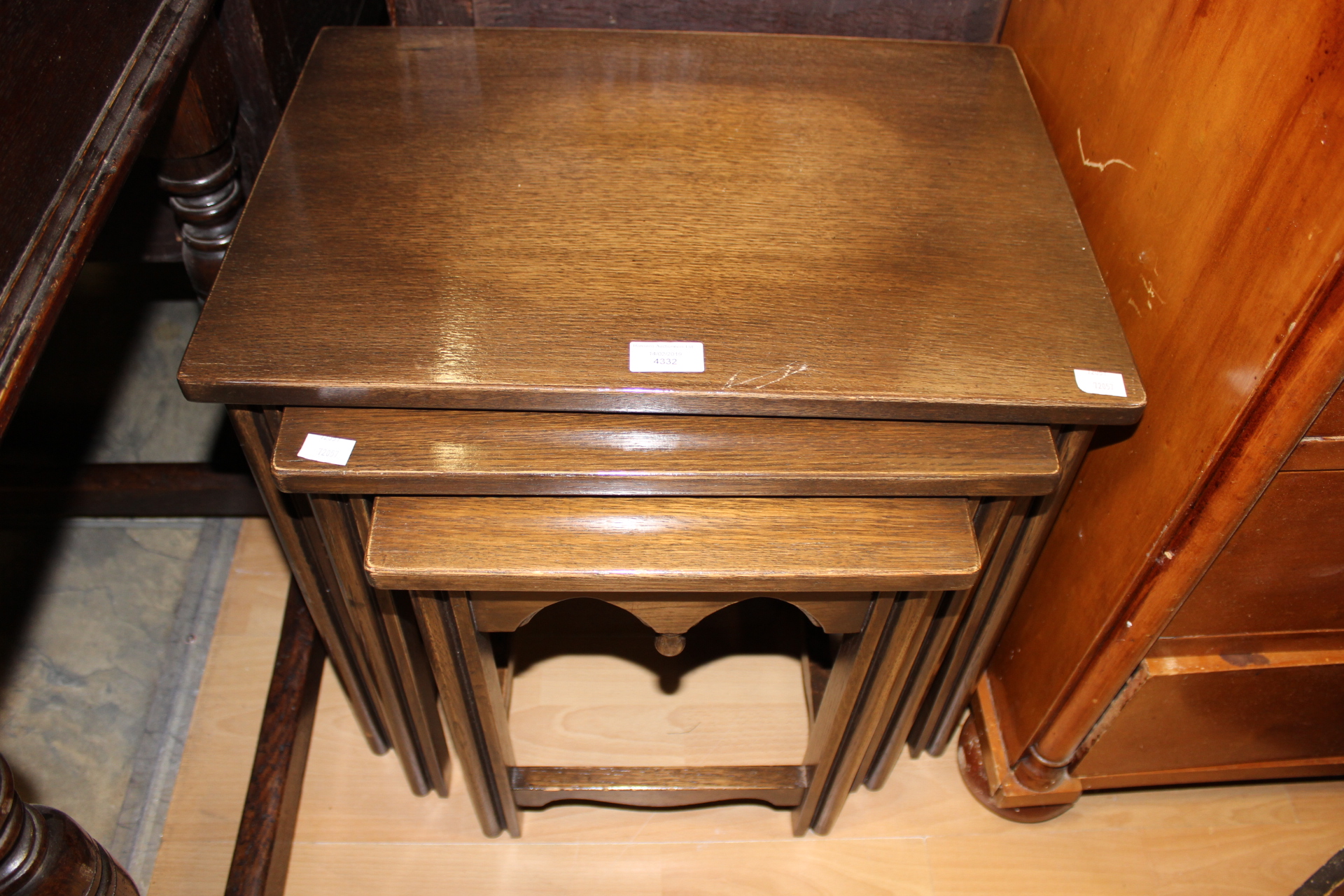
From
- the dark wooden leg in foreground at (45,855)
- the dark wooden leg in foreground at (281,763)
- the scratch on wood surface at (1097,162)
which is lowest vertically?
the dark wooden leg in foreground at (281,763)

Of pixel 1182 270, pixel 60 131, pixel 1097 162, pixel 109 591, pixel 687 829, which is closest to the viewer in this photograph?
pixel 60 131

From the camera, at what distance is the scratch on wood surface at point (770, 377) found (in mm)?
693

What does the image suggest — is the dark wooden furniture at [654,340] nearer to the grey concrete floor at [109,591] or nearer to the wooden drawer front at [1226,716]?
the wooden drawer front at [1226,716]

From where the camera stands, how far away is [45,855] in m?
0.55

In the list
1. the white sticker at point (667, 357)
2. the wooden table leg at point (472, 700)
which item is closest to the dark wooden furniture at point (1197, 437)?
the white sticker at point (667, 357)

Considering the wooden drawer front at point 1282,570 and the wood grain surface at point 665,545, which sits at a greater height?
the wood grain surface at point 665,545

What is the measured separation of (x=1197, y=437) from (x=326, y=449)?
0.64m

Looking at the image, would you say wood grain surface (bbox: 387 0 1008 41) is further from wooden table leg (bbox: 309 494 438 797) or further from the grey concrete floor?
the grey concrete floor

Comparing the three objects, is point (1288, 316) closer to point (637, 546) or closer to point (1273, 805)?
point (637, 546)

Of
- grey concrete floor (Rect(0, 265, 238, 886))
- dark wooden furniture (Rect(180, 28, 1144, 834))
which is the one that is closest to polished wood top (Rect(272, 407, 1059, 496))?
dark wooden furniture (Rect(180, 28, 1144, 834))

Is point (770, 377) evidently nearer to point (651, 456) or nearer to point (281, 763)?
point (651, 456)

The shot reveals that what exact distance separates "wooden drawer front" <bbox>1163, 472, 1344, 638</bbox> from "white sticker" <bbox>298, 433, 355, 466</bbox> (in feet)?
2.23

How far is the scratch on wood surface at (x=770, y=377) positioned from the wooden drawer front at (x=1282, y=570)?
0.37m

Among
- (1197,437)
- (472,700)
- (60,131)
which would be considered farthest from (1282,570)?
(60,131)
